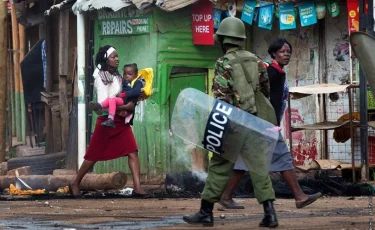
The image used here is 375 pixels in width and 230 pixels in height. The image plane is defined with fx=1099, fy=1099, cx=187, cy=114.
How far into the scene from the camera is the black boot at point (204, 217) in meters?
8.62

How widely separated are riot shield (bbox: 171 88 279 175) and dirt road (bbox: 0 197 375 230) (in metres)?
0.58

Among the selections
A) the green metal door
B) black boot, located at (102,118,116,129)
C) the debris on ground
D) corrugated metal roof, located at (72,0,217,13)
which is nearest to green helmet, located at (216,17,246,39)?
black boot, located at (102,118,116,129)

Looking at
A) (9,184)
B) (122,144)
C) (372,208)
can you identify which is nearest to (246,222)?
(372,208)

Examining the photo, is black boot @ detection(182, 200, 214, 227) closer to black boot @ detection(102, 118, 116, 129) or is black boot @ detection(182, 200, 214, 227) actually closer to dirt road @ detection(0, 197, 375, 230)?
dirt road @ detection(0, 197, 375, 230)

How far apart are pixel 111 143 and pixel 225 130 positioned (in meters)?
4.82

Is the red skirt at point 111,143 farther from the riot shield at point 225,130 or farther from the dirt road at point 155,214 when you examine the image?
the riot shield at point 225,130

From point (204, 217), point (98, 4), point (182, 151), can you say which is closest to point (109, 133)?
point (182, 151)

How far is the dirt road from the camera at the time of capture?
8.74m

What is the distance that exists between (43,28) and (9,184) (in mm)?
7701

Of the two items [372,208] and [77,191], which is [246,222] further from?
[77,191]

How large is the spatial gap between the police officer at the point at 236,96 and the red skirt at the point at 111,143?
4.27 meters

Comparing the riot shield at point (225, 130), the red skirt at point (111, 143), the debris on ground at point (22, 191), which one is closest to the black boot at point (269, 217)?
the riot shield at point (225, 130)

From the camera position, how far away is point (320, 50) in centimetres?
1688

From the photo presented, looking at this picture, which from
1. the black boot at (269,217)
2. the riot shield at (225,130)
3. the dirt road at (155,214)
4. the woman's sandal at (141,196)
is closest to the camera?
the riot shield at (225,130)
